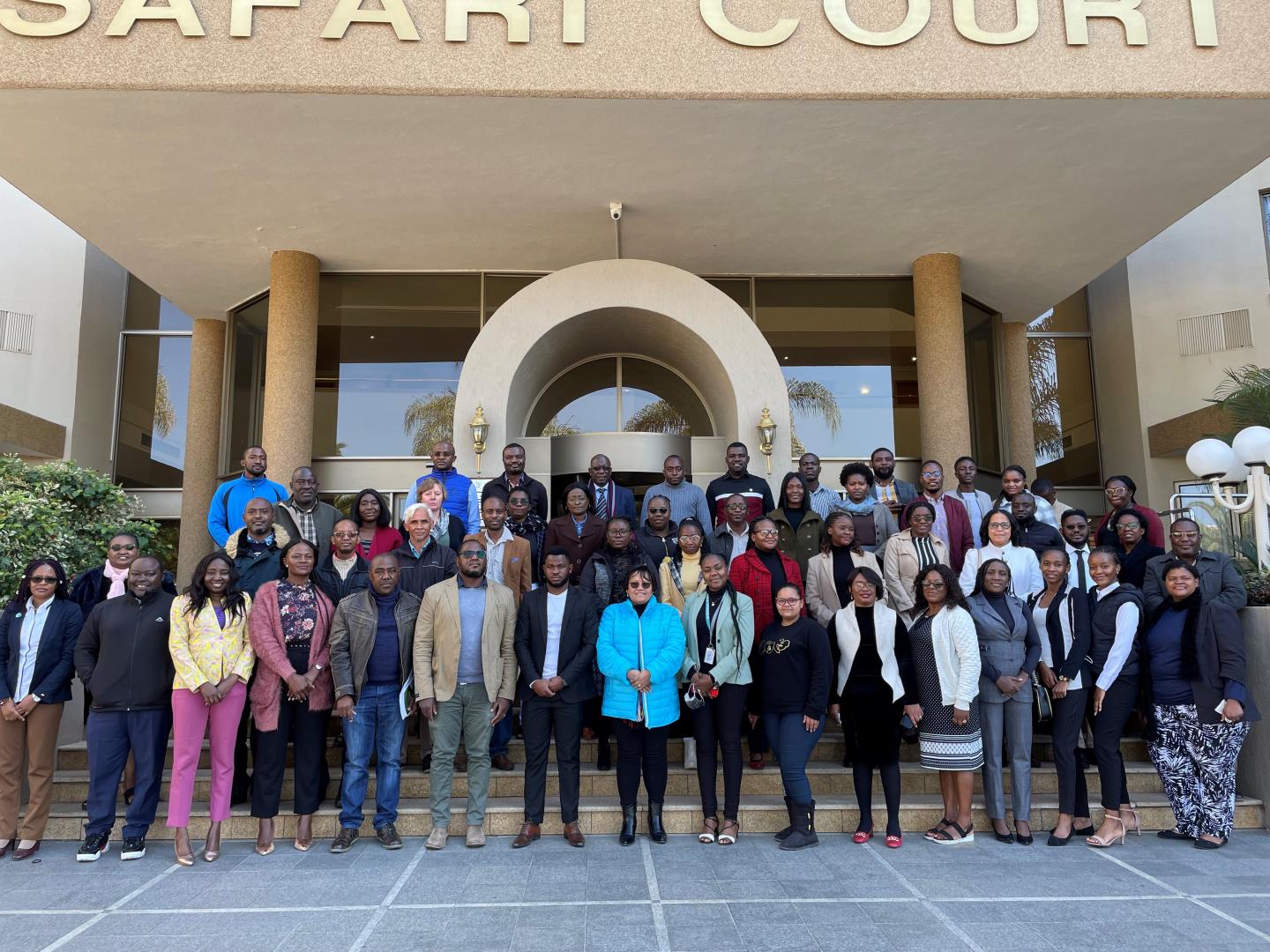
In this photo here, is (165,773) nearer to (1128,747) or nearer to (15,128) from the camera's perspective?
(15,128)

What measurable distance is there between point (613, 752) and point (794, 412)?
636 cm

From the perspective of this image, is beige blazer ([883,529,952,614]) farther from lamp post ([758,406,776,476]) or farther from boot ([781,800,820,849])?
lamp post ([758,406,776,476])

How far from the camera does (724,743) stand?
600 cm

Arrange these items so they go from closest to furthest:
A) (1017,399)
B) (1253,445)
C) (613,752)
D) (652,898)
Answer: (652,898), (613,752), (1253,445), (1017,399)

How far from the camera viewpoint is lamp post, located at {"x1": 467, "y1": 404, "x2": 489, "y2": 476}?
1016 centimetres

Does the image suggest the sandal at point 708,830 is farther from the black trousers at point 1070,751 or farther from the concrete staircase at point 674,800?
the black trousers at point 1070,751

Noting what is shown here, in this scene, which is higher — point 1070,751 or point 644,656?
point 644,656

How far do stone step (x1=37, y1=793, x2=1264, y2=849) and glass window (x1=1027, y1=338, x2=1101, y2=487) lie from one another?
909 cm

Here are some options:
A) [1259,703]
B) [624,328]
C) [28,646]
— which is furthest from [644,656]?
[624,328]

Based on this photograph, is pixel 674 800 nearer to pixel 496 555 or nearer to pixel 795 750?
pixel 795 750

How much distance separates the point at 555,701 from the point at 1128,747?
4.73 meters

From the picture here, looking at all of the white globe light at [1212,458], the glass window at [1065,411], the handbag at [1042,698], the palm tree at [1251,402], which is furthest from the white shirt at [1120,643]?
the glass window at [1065,411]

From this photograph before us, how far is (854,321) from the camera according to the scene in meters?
Result: 12.4

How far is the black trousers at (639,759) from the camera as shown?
593 centimetres
